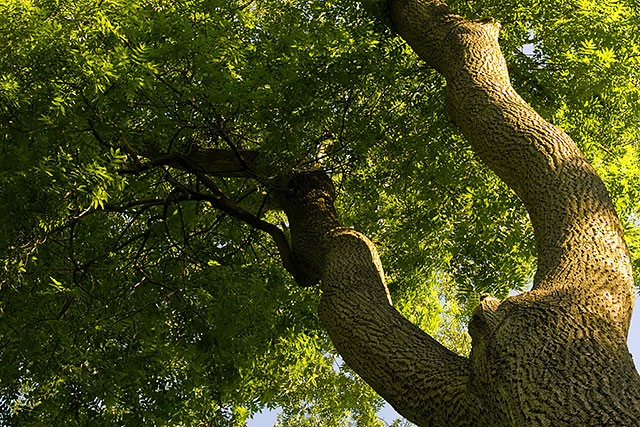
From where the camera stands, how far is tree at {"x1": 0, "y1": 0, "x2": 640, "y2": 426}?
4.09 m

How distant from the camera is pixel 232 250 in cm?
868

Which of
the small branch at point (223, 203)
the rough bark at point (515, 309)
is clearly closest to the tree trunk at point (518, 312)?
the rough bark at point (515, 309)

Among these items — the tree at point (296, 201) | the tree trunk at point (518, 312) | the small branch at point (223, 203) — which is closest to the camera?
the tree trunk at point (518, 312)

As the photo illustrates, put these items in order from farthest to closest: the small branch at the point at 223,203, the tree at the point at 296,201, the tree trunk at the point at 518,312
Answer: the small branch at the point at 223,203
the tree at the point at 296,201
the tree trunk at the point at 518,312

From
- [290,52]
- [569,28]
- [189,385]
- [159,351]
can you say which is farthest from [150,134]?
[569,28]

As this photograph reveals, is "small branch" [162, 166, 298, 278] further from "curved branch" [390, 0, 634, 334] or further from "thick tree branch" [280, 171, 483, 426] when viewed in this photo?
"curved branch" [390, 0, 634, 334]

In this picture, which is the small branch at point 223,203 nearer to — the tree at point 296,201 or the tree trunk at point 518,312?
the tree at point 296,201

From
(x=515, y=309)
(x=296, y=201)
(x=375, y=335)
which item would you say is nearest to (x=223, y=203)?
(x=296, y=201)

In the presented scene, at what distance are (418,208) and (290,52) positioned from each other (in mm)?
2774

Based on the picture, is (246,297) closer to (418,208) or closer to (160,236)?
(160,236)

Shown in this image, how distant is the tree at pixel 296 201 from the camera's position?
4.09m

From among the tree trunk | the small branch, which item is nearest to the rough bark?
the tree trunk

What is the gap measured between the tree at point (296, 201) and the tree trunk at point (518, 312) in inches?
0.7

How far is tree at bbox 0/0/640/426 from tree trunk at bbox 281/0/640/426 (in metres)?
0.02
